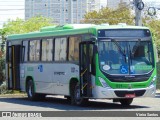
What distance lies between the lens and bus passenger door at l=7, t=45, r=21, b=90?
29891 mm

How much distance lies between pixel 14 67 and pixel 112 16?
52.5m

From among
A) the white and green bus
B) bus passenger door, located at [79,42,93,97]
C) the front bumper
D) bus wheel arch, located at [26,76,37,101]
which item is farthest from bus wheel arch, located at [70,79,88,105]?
bus wheel arch, located at [26,76,37,101]

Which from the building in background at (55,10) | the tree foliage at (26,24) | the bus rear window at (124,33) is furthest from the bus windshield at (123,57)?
the building in background at (55,10)

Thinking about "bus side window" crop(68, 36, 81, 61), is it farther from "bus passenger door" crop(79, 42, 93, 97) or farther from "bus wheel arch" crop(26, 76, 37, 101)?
"bus wheel arch" crop(26, 76, 37, 101)

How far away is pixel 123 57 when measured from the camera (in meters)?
22.6

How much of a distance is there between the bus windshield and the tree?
5327cm

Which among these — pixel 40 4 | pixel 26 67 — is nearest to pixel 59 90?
pixel 26 67

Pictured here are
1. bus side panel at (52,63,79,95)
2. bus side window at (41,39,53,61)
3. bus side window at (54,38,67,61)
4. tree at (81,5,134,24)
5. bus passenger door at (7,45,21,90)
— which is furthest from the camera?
tree at (81,5,134,24)

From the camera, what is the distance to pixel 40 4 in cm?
10938

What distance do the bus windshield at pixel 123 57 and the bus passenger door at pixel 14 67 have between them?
812 cm

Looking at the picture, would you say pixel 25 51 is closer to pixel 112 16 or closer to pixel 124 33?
pixel 124 33

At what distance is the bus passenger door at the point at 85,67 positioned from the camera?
22859 millimetres

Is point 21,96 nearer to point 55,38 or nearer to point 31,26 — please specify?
point 55,38

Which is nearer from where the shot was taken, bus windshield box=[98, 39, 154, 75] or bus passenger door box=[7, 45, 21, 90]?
bus windshield box=[98, 39, 154, 75]
